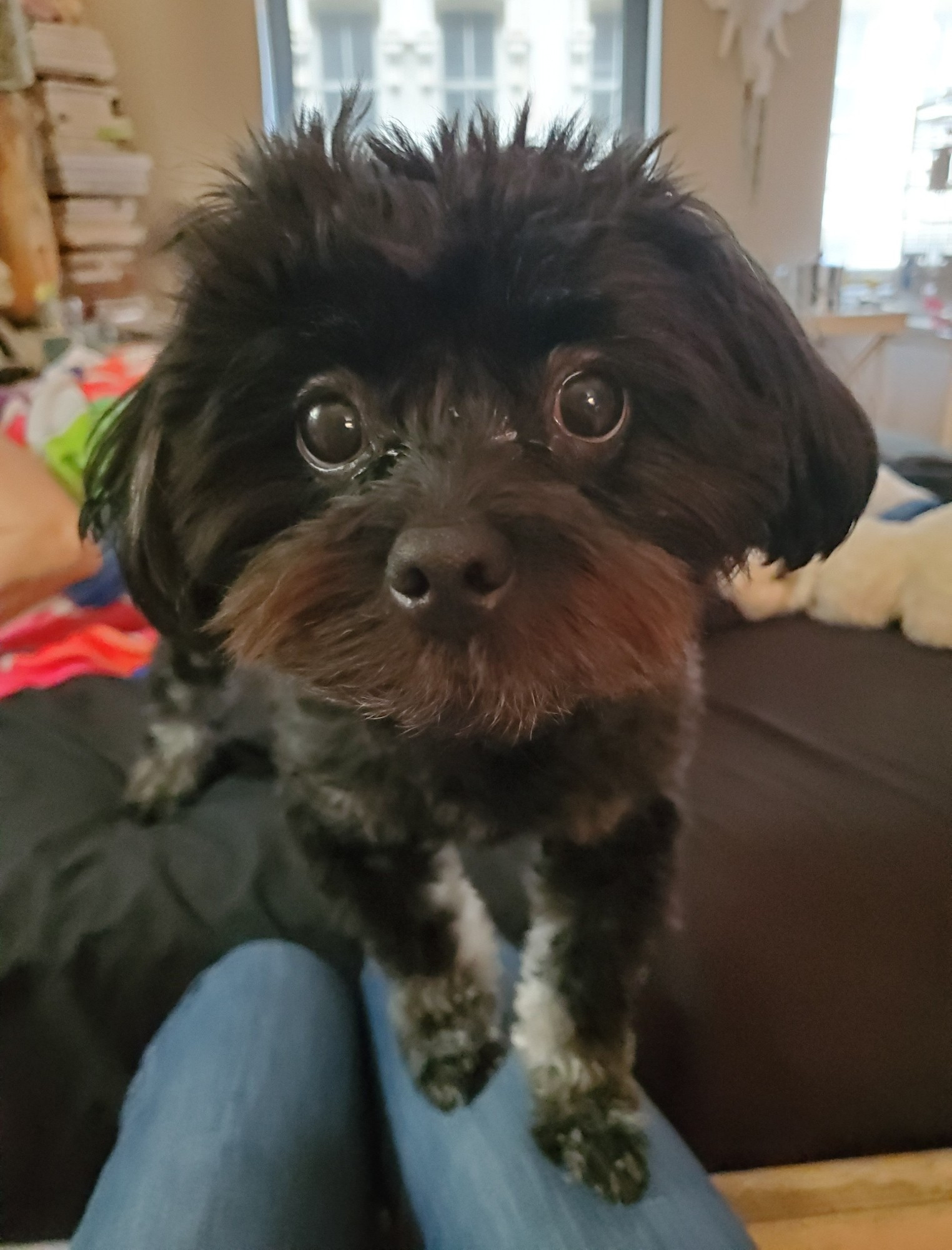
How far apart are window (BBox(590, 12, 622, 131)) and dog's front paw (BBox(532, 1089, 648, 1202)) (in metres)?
4.06

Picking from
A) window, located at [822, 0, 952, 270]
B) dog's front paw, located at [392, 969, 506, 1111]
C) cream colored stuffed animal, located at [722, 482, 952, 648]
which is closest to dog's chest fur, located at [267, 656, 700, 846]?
dog's front paw, located at [392, 969, 506, 1111]

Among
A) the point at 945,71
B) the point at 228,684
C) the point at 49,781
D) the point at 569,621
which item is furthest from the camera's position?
the point at 945,71

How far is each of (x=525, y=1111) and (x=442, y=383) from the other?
2.36 ft

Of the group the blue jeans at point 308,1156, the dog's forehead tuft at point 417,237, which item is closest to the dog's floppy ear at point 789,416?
the dog's forehead tuft at point 417,237

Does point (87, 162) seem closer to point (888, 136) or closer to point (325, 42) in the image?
point (325, 42)

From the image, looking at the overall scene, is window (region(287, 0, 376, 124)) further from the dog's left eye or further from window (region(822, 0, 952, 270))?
the dog's left eye

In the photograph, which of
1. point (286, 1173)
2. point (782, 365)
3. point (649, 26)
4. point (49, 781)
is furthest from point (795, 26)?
point (286, 1173)

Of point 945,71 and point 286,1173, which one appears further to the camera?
point 945,71

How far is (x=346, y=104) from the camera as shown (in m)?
0.82

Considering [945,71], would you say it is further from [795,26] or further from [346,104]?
[346,104]

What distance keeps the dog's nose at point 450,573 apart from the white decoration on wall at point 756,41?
163 inches

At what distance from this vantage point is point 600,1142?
86 cm

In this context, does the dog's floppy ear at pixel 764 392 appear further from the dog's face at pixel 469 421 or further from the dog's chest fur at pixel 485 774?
the dog's chest fur at pixel 485 774

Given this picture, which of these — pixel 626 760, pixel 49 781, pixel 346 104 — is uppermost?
pixel 346 104
